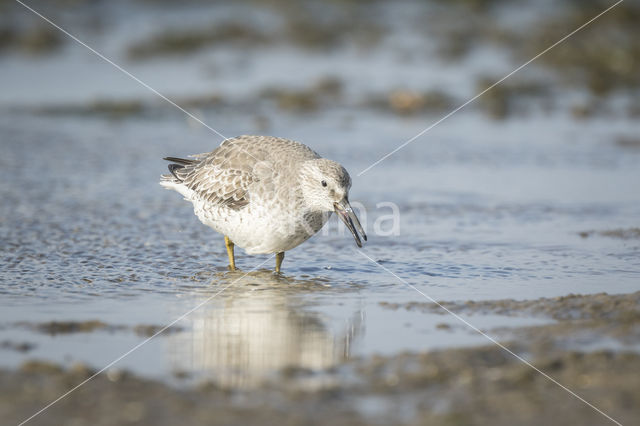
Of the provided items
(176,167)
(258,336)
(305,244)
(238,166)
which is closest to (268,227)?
(238,166)

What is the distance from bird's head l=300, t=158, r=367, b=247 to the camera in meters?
7.59

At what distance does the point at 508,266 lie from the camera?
795 cm

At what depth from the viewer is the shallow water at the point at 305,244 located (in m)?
5.95

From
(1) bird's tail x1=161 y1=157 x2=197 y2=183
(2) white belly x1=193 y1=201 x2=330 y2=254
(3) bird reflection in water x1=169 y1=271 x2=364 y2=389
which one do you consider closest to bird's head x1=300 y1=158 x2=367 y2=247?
(2) white belly x1=193 y1=201 x2=330 y2=254

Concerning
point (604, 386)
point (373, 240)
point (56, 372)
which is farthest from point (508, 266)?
point (56, 372)

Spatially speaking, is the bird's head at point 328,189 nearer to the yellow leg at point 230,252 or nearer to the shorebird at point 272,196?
the shorebird at point 272,196

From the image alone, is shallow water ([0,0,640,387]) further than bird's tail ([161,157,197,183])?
No

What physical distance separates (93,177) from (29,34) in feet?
32.9

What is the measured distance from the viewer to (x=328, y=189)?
7637 millimetres

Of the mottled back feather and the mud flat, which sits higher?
the mottled back feather

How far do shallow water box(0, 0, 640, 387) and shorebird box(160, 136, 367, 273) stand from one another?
1.25ft

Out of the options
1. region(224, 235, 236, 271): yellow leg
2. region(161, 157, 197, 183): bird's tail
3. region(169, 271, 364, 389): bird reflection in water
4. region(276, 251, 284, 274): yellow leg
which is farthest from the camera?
region(161, 157, 197, 183): bird's tail

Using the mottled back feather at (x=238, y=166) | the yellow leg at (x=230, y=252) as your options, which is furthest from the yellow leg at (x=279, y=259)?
the mottled back feather at (x=238, y=166)

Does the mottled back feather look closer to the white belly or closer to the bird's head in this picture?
the white belly
